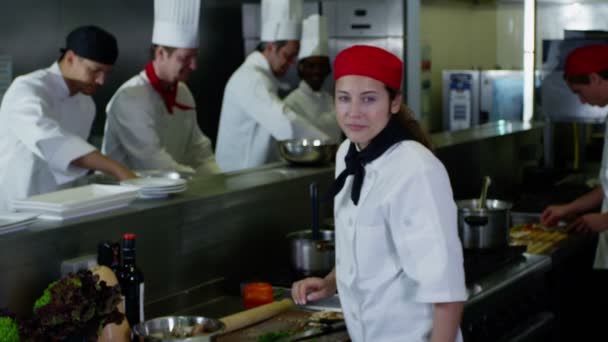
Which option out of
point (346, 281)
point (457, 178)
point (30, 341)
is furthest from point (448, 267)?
point (457, 178)

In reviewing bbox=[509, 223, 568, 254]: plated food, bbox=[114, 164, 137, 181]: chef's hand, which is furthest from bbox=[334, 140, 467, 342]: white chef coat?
bbox=[509, 223, 568, 254]: plated food

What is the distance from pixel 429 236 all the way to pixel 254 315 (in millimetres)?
695

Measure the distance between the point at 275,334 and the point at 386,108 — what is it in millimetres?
669

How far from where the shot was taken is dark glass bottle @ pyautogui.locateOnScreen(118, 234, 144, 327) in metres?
2.33

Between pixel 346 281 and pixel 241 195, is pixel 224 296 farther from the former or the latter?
pixel 346 281

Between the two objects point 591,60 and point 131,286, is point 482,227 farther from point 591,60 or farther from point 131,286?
point 131,286

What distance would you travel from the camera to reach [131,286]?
234cm

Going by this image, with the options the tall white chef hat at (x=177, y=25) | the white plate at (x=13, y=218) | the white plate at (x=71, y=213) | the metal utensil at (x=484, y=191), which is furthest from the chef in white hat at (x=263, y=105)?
the white plate at (x=13, y=218)

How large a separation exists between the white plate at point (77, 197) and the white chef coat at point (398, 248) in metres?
0.68

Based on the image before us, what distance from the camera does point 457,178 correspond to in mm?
4762

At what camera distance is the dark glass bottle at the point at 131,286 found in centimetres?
233

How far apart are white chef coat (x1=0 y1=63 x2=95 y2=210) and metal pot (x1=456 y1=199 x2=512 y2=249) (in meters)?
1.37

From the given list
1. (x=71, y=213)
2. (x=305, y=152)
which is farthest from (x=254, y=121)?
(x=71, y=213)

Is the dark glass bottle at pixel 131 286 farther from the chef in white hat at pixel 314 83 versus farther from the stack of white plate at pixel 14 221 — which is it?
the chef in white hat at pixel 314 83
